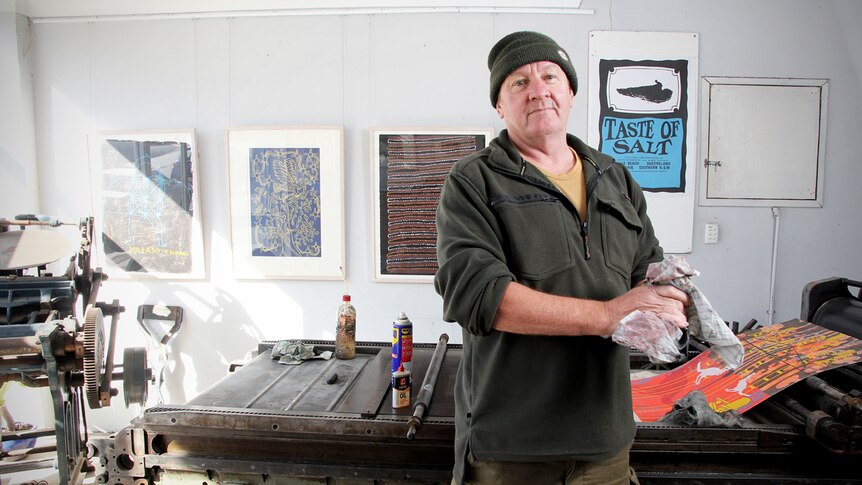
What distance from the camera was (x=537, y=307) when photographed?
40.0 inches

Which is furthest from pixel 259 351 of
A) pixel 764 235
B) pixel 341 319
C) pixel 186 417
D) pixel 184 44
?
pixel 764 235

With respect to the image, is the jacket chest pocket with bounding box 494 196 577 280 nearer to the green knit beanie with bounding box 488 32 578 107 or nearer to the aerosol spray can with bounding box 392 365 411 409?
the green knit beanie with bounding box 488 32 578 107

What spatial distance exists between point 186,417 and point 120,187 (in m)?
2.38

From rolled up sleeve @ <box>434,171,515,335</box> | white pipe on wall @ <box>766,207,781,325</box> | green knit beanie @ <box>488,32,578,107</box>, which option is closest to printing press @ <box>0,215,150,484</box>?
rolled up sleeve @ <box>434,171,515,335</box>

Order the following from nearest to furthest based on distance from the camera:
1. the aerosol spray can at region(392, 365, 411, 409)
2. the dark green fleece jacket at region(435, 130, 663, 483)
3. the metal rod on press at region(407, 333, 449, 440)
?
the dark green fleece jacket at region(435, 130, 663, 483)
the metal rod on press at region(407, 333, 449, 440)
the aerosol spray can at region(392, 365, 411, 409)

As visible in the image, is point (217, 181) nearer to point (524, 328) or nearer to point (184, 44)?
point (184, 44)

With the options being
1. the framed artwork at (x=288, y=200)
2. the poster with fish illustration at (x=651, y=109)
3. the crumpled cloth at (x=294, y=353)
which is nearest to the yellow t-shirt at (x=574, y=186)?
the crumpled cloth at (x=294, y=353)

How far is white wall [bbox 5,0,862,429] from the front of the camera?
3014 mm

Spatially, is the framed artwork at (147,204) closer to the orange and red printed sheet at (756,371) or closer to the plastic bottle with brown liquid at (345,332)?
the plastic bottle with brown liquid at (345,332)

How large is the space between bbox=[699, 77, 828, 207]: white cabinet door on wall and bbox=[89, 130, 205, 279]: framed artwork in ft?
11.1

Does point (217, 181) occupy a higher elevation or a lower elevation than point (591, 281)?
higher

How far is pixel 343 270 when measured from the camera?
3152mm

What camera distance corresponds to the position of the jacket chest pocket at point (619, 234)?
1.18m

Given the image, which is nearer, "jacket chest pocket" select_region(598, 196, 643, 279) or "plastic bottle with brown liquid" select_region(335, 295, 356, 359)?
"jacket chest pocket" select_region(598, 196, 643, 279)
